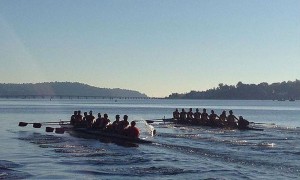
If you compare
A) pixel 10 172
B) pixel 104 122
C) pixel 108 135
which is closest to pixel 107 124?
pixel 104 122

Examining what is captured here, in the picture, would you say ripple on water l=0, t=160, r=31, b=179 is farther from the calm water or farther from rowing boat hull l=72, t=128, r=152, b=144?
rowing boat hull l=72, t=128, r=152, b=144

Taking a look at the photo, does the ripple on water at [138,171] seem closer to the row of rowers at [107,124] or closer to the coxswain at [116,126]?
the row of rowers at [107,124]

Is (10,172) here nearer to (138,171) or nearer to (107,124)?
(138,171)

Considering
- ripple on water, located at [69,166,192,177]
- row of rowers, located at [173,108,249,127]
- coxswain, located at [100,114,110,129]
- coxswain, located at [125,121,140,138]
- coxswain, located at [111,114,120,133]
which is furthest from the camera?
row of rowers, located at [173,108,249,127]

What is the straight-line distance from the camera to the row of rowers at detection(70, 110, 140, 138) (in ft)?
117

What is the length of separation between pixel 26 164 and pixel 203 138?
55.0ft

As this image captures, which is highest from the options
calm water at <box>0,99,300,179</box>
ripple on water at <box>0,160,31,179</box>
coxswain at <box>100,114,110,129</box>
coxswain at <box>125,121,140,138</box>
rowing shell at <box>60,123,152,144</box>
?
coxswain at <box>100,114,110,129</box>

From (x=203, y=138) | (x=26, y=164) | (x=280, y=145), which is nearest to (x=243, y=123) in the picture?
(x=203, y=138)

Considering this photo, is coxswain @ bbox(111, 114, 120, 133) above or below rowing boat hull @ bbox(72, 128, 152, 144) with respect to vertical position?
above

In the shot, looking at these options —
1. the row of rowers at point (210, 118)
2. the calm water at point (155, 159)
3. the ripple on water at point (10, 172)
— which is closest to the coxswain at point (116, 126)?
the calm water at point (155, 159)

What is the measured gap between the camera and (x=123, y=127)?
3731cm

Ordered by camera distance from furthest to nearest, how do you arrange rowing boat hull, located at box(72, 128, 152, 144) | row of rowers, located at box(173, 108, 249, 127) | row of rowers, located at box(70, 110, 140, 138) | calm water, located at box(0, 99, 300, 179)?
row of rowers, located at box(173, 108, 249, 127) < row of rowers, located at box(70, 110, 140, 138) < rowing boat hull, located at box(72, 128, 152, 144) < calm water, located at box(0, 99, 300, 179)

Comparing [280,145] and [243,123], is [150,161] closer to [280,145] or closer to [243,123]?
[280,145]

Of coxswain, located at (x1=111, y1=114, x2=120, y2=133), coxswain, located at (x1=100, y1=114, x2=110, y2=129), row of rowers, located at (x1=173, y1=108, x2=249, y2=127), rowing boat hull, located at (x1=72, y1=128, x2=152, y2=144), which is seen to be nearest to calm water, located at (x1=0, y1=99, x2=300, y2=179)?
rowing boat hull, located at (x1=72, y1=128, x2=152, y2=144)
